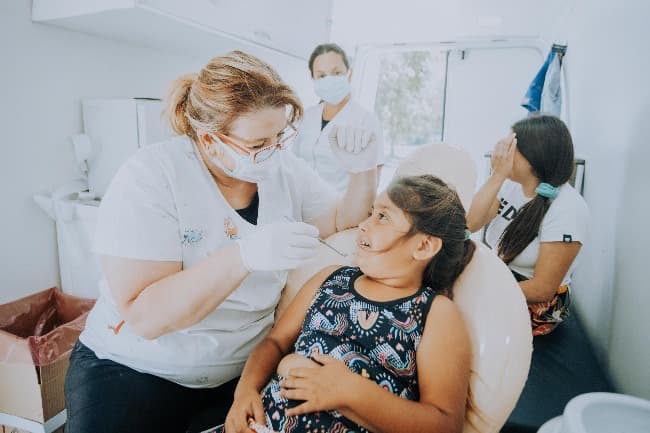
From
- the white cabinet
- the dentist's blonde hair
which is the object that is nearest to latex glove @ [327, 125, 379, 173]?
the dentist's blonde hair

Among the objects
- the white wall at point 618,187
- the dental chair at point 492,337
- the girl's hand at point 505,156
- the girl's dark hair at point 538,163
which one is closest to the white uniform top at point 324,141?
the girl's hand at point 505,156

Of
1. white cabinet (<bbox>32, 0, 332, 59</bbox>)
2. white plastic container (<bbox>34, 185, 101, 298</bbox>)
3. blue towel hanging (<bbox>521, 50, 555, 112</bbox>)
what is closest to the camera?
white cabinet (<bbox>32, 0, 332, 59</bbox>)

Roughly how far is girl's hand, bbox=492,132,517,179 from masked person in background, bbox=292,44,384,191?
22.9 inches

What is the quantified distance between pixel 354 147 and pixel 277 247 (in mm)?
523

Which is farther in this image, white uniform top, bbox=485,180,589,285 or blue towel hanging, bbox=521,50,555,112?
blue towel hanging, bbox=521,50,555,112

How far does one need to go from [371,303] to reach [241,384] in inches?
16.6

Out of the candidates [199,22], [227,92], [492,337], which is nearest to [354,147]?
[227,92]

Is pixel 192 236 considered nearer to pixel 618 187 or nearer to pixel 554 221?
pixel 554 221

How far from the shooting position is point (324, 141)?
2.57 meters

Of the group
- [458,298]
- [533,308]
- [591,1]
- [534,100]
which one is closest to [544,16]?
[534,100]

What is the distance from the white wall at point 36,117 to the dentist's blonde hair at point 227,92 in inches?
48.8

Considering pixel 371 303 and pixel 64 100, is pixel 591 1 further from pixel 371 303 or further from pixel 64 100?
pixel 64 100

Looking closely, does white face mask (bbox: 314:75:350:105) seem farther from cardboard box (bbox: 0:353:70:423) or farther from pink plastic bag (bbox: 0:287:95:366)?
cardboard box (bbox: 0:353:70:423)

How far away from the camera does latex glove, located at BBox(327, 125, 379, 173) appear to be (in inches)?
53.3
